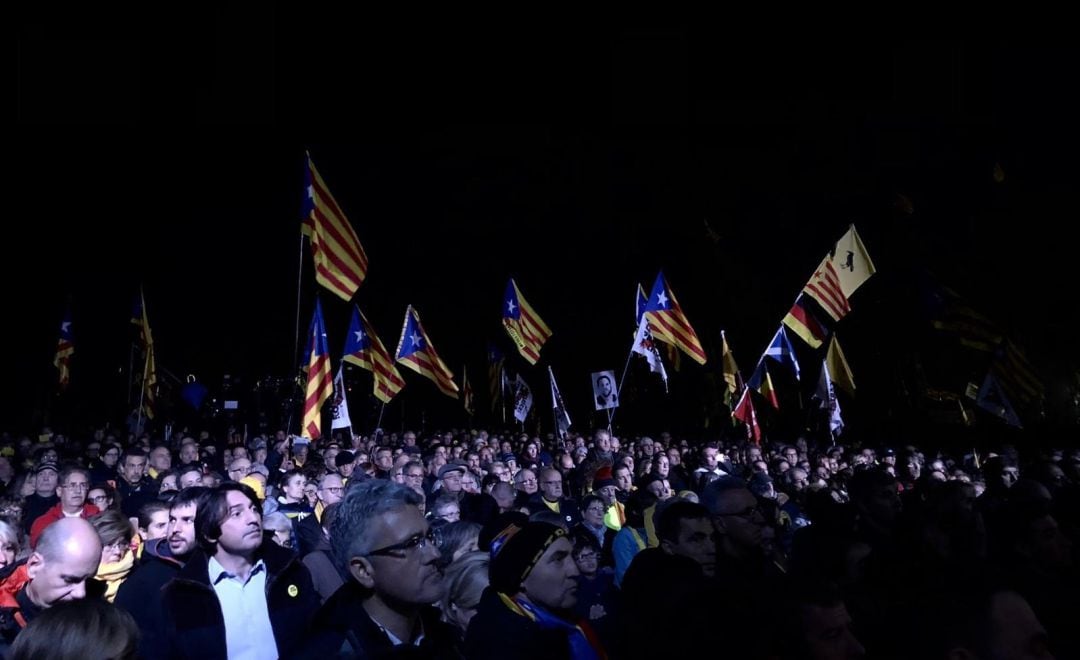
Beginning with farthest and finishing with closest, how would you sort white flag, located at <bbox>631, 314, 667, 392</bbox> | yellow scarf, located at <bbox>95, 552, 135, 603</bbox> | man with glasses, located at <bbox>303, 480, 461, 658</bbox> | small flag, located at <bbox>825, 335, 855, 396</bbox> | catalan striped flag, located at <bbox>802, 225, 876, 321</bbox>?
small flag, located at <bbox>825, 335, 855, 396</bbox>
white flag, located at <bbox>631, 314, 667, 392</bbox>
catalan striped flag, located at <bbox>802, 225, 876, 321</bbox>
yellow scarf, located at <bbox>95, 552, 135, 603</bbox>
man with glasses, located at <bbox>303, 480, 461, 658</bbox>

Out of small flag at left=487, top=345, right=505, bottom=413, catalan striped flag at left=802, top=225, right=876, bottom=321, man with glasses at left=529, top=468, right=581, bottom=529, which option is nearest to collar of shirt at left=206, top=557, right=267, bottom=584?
man with glasses at left=529, top=468, right=581, bottom=529

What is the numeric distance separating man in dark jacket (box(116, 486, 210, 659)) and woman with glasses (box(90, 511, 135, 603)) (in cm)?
17

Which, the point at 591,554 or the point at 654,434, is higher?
the point at 591,554

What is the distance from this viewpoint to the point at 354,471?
12234 millimetres

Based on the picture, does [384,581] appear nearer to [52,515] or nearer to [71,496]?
[71,496]

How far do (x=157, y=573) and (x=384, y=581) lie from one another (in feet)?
7.56

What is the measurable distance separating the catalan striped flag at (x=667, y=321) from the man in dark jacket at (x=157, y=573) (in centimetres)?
1236

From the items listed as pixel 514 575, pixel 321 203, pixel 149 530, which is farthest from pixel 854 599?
pixel 321 203

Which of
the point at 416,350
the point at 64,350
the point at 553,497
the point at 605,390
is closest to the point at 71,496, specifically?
the point at 553,497

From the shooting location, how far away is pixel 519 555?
367cm

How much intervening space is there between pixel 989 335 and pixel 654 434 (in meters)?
23.3

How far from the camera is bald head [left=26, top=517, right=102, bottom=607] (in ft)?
13.2

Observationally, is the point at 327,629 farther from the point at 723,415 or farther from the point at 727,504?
the point at 723,415

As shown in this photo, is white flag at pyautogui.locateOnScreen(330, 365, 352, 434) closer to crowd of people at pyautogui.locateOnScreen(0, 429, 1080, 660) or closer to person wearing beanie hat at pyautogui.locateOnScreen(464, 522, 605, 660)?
crowd of people at pyautogui.locateOnScreen(0, 429, 1080, 660)
